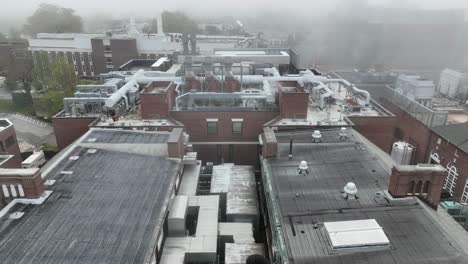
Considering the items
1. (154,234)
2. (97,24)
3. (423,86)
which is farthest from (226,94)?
(97,24)

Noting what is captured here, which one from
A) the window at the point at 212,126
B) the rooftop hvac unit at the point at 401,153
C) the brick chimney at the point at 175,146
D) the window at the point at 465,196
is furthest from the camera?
the window at the point at 212,126

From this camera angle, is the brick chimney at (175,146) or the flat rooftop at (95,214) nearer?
the flat rooftop at (95,214)

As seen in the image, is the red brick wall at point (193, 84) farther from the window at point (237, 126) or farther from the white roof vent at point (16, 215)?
the white roof vent at point (16, 215)

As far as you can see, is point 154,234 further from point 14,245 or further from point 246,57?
point 246,57

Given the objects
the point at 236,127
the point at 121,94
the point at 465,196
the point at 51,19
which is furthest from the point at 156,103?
the point at 51,19

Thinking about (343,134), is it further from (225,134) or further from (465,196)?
(465,196)

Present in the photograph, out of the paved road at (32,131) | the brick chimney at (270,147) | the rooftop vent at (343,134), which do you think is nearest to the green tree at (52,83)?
the paved road at (32,131)

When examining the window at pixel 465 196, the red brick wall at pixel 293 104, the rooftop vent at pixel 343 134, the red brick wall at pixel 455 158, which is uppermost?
the red brick wall at pixel 293 104
